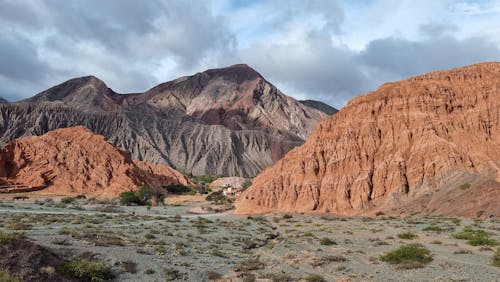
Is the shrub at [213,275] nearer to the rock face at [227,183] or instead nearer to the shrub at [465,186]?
the shrub at [465,186]

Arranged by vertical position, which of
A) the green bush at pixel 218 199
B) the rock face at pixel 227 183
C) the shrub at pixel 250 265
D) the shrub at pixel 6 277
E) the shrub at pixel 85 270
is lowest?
the shrub at pixel 250 265

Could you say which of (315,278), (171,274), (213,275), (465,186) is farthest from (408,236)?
(465,186)

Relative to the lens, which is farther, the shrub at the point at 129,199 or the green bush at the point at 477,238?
the shrub at the point at 129,199

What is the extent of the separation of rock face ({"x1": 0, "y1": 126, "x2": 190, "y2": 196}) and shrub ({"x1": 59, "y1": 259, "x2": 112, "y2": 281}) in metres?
77.0

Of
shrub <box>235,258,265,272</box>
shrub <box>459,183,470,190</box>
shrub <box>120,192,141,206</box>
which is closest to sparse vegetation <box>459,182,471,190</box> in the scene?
shrub <box>459,183,470,190</box>

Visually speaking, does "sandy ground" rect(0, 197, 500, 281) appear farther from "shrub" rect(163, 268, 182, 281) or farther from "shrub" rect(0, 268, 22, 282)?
"shrub" rect(0, 268, 22, 282)

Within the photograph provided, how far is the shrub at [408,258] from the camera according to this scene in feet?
67.2

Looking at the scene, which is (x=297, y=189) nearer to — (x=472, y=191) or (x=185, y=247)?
(x=472, y=191)

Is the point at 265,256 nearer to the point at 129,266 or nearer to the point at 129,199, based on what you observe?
the point at 129,266

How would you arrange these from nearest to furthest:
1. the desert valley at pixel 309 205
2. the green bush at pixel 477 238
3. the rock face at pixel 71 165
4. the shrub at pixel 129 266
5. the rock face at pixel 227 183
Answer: the shrub at pixel 129 266 < the desert valley at pixel 309 205 < the green bush at pixel 477 238 < the rock face at pixel 71 165 < the rock face at pixel 227 183

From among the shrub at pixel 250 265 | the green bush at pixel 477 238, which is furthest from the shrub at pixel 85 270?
the green bush at pixel 477 238

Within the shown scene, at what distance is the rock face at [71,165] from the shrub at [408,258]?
7710cm

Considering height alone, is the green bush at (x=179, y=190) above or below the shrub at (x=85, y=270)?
above

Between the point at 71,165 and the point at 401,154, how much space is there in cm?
7363
